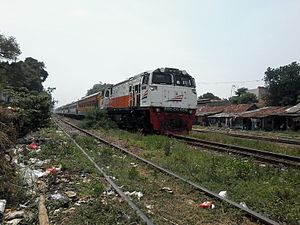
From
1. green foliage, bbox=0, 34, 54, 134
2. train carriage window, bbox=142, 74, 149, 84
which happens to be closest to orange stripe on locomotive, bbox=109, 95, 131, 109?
train carriage window, bbox=142, 74, 149, 84

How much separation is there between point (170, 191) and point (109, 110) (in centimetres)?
2082

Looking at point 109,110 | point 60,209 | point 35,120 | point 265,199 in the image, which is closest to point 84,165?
point 60,209

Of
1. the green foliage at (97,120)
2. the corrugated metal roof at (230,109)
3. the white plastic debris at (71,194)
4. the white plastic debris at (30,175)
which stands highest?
the corrugated metal roof at (230,109)

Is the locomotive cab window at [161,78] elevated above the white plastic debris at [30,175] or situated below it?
above

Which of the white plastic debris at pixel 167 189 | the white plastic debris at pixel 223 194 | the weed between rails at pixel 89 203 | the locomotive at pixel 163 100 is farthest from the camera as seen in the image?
the locomotive at pixel 163 100

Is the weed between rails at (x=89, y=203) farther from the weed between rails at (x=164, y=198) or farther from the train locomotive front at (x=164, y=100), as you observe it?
the train locomotive front at (x=164, y=100)

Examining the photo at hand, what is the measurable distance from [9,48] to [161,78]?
4209 cm

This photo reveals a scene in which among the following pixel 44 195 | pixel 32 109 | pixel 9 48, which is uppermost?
pixel 9 48

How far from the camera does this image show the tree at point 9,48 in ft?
176

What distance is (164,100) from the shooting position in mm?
18234

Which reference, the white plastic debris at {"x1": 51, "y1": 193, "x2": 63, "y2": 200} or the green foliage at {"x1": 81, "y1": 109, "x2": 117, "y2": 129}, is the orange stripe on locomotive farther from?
the white plastic debris at {"x1": 51, "y1": 193, "x2": 63, "y2": 200}

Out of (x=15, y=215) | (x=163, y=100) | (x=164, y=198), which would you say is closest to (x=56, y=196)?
(x=15, y=215)

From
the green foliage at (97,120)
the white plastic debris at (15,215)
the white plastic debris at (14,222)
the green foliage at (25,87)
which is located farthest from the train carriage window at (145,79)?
the white plastic debris at (14,222)

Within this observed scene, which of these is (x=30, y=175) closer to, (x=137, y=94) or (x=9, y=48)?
(x=137, y=94)
